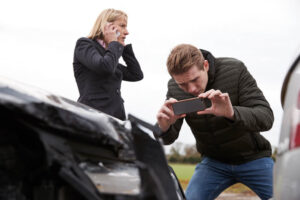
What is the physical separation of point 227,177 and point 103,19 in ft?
5.71

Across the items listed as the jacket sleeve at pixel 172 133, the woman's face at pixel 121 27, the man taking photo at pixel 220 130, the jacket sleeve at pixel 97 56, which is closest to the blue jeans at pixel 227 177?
the man taking photo at pixel 220 130

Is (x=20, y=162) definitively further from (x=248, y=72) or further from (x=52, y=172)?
(x=248, y=72)

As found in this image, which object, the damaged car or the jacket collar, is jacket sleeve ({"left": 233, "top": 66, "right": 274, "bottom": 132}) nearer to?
the jacket collar

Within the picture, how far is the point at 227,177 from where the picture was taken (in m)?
3.15

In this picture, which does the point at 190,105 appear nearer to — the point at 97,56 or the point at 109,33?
the point at 97,56

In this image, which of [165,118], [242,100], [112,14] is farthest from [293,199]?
[112,14]

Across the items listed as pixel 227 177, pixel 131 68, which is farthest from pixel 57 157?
pixel 131 68

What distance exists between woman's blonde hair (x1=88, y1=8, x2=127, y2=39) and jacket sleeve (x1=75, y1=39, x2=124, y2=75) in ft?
0.64

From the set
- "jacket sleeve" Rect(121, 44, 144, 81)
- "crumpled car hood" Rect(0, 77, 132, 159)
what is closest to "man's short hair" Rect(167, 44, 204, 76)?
"jacket sleeve" Rect(121, 44, 144, 81)

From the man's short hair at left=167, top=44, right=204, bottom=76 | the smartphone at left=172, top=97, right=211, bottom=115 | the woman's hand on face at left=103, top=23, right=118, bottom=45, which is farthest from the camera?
the woman's hand on face at left=103, top=23, right=118, bottom=45

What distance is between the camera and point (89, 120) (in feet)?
4.83

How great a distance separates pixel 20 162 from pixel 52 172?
0.12 m

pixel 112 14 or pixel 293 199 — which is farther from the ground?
pixel 112 14

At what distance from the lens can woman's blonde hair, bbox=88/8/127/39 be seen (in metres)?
3.49
